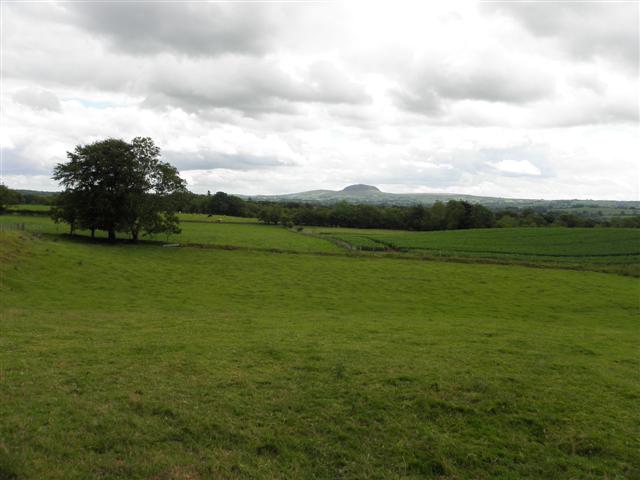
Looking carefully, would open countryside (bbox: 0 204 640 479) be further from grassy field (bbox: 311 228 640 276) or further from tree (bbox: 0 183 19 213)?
tree (bbox: 0 183 19 213)

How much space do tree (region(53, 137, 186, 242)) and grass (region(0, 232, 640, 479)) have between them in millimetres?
34363

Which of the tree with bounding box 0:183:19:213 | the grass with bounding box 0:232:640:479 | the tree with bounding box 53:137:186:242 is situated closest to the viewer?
the grass with bounding box 0:232:640:479

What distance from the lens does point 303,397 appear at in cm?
1056

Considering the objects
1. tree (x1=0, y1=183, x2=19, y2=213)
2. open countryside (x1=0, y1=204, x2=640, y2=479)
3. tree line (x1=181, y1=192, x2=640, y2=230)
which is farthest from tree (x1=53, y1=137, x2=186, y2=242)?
tree line (x1=181, y1=192, x2=640, y2=230)

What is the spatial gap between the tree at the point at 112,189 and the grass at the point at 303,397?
113 feet

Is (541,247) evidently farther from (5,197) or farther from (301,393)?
(5,197)

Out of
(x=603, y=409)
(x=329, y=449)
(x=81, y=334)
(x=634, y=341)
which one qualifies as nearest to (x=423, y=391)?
(x=329, y=449)

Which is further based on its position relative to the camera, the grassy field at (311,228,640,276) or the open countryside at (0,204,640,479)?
the grassy field at (311,228,640,276)

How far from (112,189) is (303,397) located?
56.1 meters

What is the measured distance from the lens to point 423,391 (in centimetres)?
1097

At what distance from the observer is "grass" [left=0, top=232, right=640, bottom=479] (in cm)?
799

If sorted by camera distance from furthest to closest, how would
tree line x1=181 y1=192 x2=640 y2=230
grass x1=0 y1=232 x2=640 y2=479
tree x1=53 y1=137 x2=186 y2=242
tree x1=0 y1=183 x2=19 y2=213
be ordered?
tree line x1=181 y1=192 x2=640 y2=230
tree x1=0 y1=183 x2=19 y2=213
tree x1=53 y1=137 x2=186 y2=242
grass x1=0 y1=232 x2=640 y2=479

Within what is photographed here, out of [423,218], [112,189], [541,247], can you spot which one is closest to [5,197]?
[112,189]

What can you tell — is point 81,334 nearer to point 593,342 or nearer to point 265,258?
point 593,342
